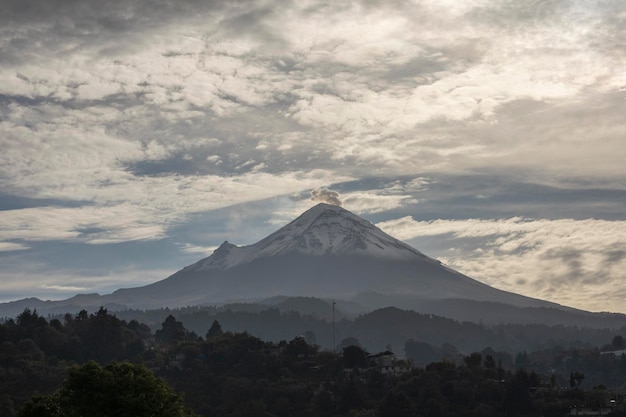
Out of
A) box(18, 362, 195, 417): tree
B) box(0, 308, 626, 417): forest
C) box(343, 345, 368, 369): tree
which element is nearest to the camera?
box(18, 362, 195, 417): tree

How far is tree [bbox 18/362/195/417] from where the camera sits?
6681 cm

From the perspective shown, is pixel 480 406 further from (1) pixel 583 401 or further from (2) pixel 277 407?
(2) pixel 277 407

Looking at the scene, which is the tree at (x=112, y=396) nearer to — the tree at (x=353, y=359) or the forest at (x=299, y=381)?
the forest at (x=299, y=381)

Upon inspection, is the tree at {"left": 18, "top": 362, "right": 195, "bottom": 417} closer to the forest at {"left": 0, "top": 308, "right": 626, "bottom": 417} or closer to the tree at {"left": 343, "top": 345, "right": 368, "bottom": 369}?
the forest at {"left": 0, "top": 308, "right": 626, "bottom": 417}

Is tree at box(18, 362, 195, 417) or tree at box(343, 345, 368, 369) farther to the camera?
tree at box(343, 345, 368, 369)

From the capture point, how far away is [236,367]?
545ft

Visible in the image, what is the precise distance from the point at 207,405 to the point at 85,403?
7594 centimetres

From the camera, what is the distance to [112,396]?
68.0 m

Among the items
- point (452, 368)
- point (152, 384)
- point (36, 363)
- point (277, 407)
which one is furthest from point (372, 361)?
point (152, 384)

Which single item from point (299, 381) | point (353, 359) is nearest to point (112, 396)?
point (299, 381)

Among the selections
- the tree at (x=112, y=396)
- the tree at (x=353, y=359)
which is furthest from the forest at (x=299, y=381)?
the tree at (x=112, y=396)

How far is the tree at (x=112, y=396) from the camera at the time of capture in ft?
219

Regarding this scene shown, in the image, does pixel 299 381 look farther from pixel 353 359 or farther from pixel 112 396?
pixel 112 396

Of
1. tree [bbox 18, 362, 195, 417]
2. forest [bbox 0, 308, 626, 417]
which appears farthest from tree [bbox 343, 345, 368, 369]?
tree [bbox 18, 362, 195, 417]
